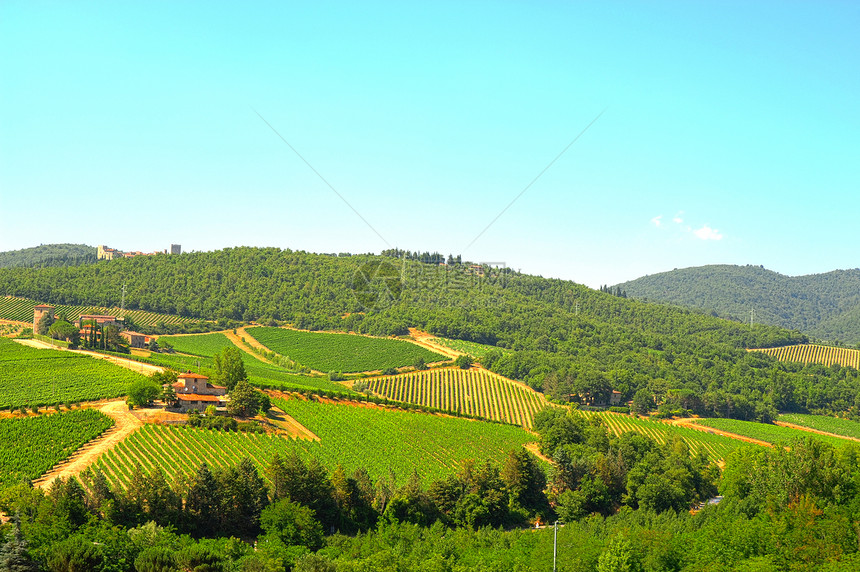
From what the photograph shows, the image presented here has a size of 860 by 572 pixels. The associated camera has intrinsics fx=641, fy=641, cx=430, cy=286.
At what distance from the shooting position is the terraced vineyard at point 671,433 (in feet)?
230

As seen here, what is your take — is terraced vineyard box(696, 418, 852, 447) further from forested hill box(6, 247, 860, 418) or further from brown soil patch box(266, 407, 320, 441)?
brown soil patch box(266, 407, 320, 441)

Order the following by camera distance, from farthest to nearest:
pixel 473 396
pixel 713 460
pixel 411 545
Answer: pixel 473 396, pixel 713 460, pixel 411 545

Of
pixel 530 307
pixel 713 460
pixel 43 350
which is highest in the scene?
pixel 530 307

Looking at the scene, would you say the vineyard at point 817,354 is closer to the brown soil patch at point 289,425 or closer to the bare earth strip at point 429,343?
the bare earth strip at point 429,343

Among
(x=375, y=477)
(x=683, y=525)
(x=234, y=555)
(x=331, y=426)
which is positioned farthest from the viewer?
(x=331, y=426)

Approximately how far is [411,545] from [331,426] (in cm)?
2459

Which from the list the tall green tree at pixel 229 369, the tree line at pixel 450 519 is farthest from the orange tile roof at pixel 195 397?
the tree line at pixel 450 519

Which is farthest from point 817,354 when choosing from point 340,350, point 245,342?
point 245,342

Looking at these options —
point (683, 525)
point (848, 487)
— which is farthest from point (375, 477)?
point (848, 487)

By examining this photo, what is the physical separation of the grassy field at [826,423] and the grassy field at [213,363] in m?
72.8

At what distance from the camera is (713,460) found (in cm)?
6575

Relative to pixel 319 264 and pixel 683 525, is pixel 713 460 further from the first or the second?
pixel 319 264

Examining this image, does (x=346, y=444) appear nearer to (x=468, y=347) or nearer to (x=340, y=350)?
(x=340, y=350)

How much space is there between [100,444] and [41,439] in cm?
387
